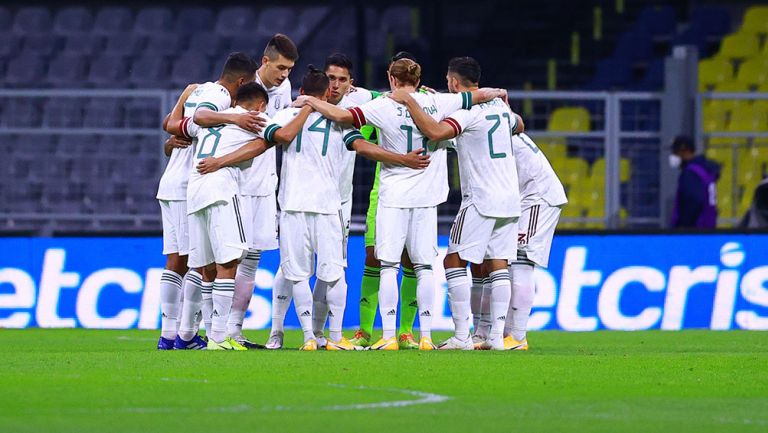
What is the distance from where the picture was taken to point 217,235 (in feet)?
32.0

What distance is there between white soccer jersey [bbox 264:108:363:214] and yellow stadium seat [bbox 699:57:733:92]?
11714mm

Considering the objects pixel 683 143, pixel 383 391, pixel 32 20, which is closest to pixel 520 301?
pixel 383 391

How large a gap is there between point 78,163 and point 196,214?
6.10 meters

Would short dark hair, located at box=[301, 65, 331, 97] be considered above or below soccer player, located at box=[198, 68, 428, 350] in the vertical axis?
above

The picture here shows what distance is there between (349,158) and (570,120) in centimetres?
582

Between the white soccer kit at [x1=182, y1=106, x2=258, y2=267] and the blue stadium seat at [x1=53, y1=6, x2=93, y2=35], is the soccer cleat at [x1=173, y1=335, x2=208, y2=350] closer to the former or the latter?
the white soccer kit at [x1=182, y1=106, x2=258, y2=267]

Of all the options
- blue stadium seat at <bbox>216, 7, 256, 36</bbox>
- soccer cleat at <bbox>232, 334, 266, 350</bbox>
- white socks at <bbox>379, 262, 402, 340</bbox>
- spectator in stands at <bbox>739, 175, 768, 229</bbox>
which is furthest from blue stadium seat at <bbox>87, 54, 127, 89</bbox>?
white socks at <bbox>379, 262, 402, 340</bbox>


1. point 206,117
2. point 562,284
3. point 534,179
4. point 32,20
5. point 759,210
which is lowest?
point 562,284

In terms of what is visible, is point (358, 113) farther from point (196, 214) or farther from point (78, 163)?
point (78, 163)

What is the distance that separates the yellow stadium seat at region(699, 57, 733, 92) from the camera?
67.8ft

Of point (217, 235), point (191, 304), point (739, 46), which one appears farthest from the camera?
point (739, 46)

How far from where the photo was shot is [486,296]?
10.6 meters

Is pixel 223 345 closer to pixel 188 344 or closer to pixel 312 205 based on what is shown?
pixel 188 344

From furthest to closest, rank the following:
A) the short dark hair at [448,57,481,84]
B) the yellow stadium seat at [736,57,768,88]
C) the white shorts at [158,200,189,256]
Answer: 1. the yellow stadium seat at [736,57,768,88]
2. the white shorts at [158,200,189,256]
3. the short dark hair at [448,57,481,84]
